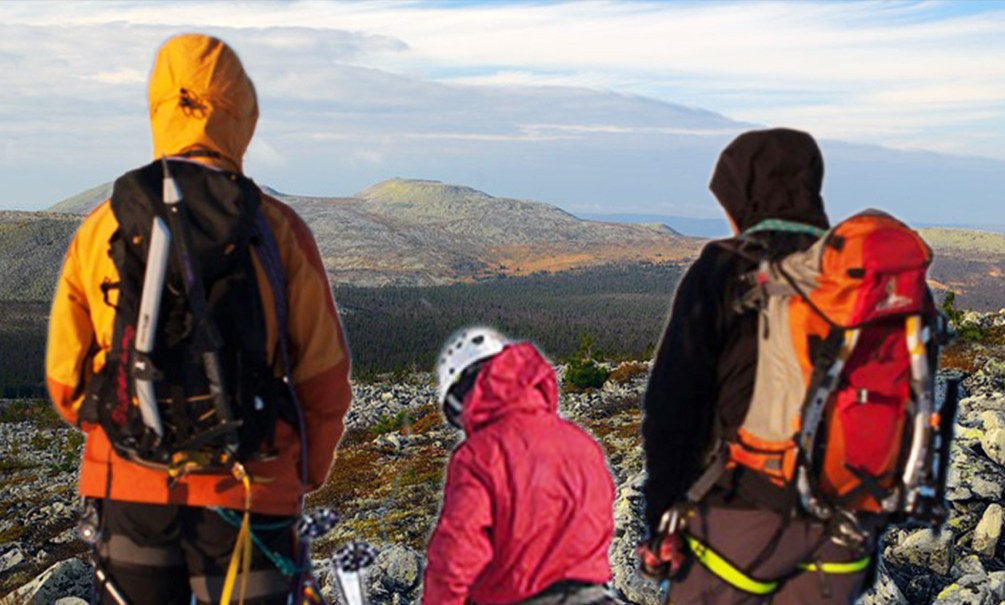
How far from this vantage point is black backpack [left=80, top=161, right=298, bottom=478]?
2506 mm

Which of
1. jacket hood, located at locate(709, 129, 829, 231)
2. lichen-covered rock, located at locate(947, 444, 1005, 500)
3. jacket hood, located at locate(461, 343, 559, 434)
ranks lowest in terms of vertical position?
lichen-covered rock, located at locate(947, 444, 1005, 500)

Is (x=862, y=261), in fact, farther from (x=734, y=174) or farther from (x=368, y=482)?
(x=368, y=482)

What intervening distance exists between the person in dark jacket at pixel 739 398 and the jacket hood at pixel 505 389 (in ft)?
1.77

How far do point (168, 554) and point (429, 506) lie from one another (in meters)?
10.1

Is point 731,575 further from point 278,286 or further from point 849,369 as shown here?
point 278,286

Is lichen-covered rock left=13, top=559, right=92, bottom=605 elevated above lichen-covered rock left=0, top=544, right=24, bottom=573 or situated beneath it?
elevated above

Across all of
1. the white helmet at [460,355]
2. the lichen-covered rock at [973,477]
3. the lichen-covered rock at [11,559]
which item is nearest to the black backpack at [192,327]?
the white helmet at [460,355]

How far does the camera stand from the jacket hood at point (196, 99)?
8.85ft

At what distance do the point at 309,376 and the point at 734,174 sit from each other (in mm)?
1612

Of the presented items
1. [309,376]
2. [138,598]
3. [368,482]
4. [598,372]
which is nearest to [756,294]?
[309,376]

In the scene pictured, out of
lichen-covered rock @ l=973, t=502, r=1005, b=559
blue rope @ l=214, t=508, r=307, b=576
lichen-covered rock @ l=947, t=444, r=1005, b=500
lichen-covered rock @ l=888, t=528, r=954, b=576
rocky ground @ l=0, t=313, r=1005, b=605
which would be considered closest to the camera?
blue rope @ l=214, t=508, r=307, b=576

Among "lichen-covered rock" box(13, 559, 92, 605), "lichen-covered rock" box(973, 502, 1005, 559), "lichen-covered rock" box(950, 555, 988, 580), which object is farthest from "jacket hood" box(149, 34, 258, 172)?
"lichen-covered rock" box(973, 502, 1005, 559)

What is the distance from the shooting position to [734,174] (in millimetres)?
2898

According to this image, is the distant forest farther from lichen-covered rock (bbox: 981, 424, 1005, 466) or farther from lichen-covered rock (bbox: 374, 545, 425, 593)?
lichen-covered rock (bbox: 374, 545, 425, 593)
